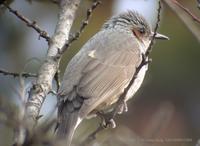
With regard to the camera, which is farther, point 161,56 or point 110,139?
point 161,56

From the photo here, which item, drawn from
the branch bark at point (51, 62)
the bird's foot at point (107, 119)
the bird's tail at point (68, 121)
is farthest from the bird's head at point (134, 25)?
the bird's tail at point (68, 121)

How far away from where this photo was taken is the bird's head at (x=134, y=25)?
7.60 metres

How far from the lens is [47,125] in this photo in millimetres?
2670

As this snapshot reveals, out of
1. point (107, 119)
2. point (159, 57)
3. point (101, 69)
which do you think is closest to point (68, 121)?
point (107, 119)

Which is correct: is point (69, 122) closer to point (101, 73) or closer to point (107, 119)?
point (107, 119)

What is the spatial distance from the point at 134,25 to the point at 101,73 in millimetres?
1692

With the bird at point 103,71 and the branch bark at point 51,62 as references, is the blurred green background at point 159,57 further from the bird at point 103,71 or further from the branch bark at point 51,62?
the branch bark at point 51,62

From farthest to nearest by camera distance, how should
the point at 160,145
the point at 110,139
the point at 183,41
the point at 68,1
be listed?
the point at 183,41, the point at 68,1, the point at 160,145, the point at 110,139

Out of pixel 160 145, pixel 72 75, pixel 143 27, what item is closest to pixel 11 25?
pixel 143 27

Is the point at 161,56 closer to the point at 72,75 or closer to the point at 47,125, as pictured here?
the point at 72,75

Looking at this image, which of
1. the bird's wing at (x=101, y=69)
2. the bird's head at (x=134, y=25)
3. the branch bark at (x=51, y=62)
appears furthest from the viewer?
the bird's head at (x=134, y=25)

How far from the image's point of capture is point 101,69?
20.8 ft

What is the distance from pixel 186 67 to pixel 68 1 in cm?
555

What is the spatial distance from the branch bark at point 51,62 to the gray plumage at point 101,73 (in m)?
0.31
